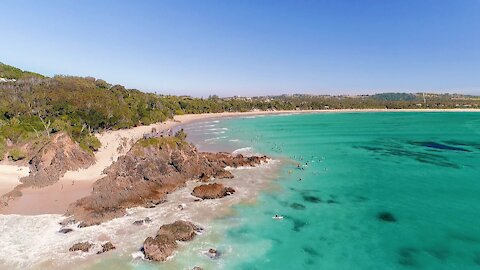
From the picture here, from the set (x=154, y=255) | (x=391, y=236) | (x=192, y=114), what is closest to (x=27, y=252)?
(x=154, y=255)

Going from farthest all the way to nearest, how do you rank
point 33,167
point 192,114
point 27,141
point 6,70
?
point 192,114 < point 6,70 < point 27,141 < point 33,167

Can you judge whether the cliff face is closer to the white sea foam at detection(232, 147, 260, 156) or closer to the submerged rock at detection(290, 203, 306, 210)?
the white sea foam at detection(232, 147, 260, 156)

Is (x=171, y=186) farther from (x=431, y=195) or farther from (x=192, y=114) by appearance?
(x=192, y=114)

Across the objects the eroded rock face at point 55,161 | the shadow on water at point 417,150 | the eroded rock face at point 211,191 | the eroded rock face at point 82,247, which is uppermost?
the eroded rock face at point 55,161

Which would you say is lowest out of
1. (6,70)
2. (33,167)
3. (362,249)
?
(362,249)

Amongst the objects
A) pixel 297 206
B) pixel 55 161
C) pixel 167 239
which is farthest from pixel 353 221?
pixel 55 161

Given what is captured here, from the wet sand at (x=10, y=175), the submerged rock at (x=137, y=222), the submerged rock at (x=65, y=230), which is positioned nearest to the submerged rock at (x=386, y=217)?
the submerged rock at (x=137, y=222)

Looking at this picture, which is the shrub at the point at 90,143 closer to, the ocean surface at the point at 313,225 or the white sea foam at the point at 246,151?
the white sea foam at the point at 246,151
